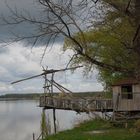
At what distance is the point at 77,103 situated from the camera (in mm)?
42969

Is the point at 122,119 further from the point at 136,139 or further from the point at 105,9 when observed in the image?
the point at 105,9

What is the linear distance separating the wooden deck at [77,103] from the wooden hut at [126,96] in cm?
175

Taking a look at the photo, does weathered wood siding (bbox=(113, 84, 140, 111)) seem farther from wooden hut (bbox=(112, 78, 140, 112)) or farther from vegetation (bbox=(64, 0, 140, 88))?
vegetation (bbox=(64, 0, 140, 88))

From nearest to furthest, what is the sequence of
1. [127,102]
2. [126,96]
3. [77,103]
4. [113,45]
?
1. [127,102]
2. [126,96]
3. [77,103]
4. [113,45]

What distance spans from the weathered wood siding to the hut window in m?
0.32

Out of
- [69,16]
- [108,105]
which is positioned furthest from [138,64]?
[108,105]

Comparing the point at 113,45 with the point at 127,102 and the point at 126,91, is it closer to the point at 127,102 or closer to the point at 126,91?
the point at 126,91

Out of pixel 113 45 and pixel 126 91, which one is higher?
pixel 113 45

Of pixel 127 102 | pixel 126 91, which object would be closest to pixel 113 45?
pixel 126 91

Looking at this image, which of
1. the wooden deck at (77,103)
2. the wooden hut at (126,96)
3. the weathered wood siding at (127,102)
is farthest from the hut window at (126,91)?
the wooden deck at (77,103)

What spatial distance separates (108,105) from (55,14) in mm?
29152

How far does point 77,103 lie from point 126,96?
5267 millimetres

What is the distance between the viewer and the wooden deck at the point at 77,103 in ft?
137

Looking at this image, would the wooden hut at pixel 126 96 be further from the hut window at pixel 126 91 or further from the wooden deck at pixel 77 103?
the wooden deck at pixel 77 103
